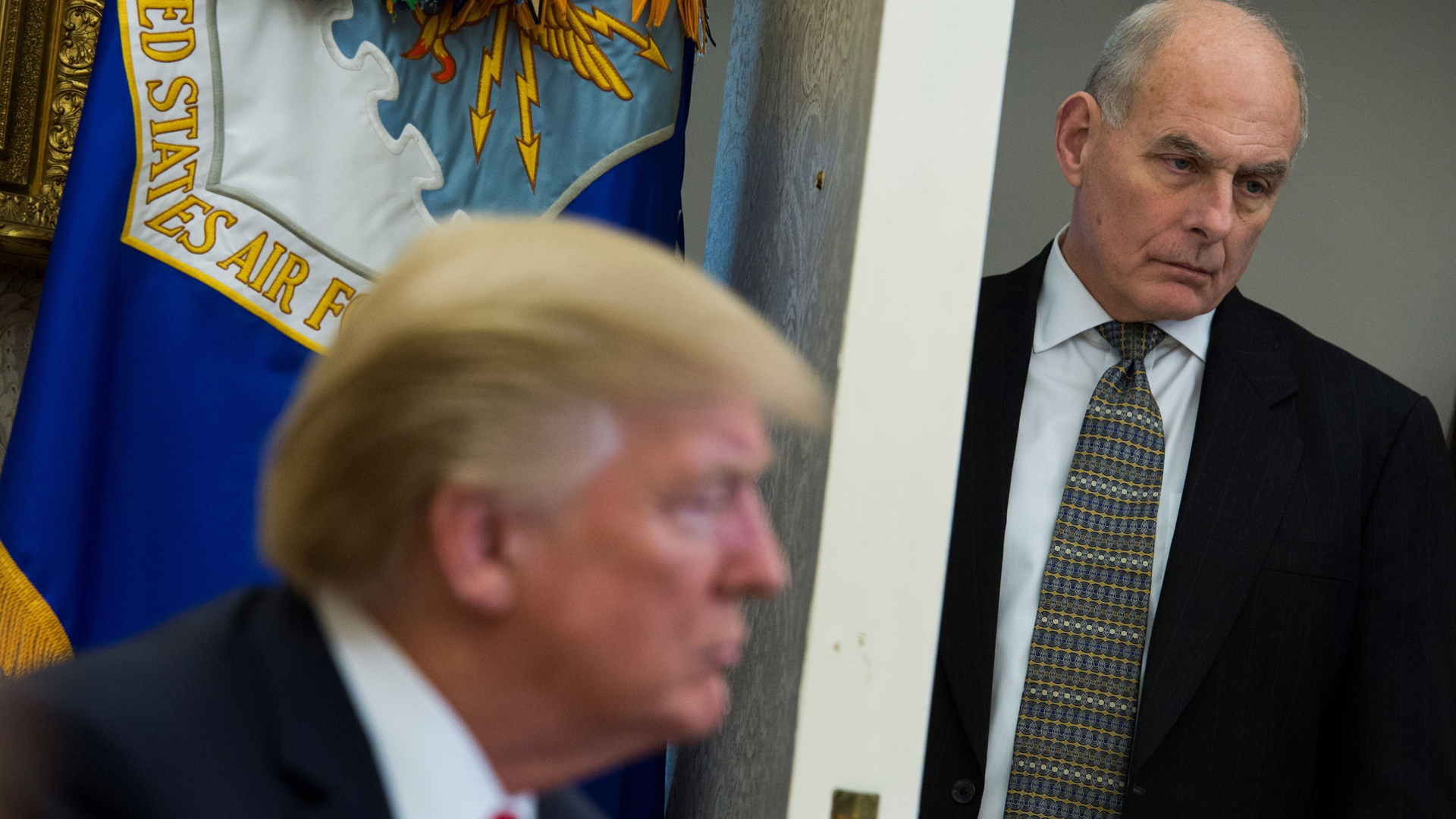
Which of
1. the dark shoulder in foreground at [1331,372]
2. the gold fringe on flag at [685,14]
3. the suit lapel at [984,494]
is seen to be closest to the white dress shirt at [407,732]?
the suit lapel at [984,494]

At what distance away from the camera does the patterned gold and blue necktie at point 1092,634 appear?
1700 mm

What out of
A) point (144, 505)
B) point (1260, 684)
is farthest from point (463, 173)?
point (1260, 684)

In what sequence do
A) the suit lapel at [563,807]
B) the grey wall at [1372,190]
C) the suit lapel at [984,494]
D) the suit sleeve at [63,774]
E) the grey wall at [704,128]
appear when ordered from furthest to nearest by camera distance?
the grey wall at [1372,190] < the grey wall at [704,128] < the suit lapel at [984,494] < the suit lapel at [563,807] < the suit sleeve at [63,774]

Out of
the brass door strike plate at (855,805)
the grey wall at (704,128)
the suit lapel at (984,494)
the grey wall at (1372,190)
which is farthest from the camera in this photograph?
the grey wall at (1372,190)

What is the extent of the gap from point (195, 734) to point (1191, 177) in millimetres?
1570

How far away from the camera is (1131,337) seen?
6.17 ft

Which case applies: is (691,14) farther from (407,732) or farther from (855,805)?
(407,732)

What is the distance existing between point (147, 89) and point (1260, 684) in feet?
5.01

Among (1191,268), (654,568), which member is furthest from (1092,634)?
(654,568)

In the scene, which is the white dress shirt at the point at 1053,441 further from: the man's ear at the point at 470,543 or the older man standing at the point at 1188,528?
the man's ear at the point at 470,543

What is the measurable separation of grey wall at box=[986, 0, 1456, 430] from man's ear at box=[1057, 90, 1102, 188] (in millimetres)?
887

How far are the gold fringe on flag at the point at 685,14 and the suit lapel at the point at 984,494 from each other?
511 mm

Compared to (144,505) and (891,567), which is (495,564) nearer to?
(891,567)

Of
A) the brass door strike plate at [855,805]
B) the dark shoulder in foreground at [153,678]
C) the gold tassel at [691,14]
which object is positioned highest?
the gold tassel at [691,14]
